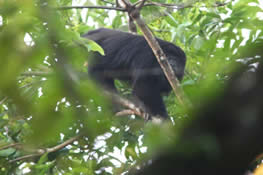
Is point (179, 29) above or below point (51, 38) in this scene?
below

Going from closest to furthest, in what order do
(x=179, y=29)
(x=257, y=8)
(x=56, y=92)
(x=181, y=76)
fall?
1. (x=56, y=92)
2. (x=257, y=8)
3. (x=179, y=29)
4. (x=181, y=76)

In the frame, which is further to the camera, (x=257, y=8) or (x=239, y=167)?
(x=257, y=8)

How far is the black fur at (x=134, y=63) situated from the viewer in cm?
466

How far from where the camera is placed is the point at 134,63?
502cm

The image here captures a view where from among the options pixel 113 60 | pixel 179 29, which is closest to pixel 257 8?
pixel 179 29

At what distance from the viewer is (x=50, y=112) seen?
0.38 m

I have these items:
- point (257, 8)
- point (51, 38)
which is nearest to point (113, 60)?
point (257, 8)

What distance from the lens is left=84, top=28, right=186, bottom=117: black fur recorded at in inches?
184

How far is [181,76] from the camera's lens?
4828 mm

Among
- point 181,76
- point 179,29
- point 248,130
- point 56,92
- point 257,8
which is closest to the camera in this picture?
point 248,130

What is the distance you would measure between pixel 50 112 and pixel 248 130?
21cm

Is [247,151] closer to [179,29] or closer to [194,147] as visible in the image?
[194,147]

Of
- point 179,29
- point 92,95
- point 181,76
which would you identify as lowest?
point 181,76

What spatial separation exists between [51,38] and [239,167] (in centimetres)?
32
